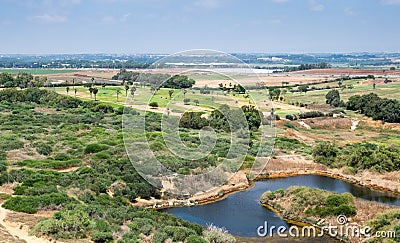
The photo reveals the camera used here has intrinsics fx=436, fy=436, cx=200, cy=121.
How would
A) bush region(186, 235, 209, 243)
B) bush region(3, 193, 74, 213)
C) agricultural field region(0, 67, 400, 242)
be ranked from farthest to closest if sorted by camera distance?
bush region(3, 193, 74, 213)
agricultural field region(0, 67, 400, 242)
bush region(186, 235, 209, 243)

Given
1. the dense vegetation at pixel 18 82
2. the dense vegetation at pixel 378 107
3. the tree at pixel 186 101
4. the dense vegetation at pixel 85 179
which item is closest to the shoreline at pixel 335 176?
the dense vegetation at pixel 85 179

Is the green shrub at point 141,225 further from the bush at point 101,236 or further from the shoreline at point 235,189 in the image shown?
the shoreline at point 235,189

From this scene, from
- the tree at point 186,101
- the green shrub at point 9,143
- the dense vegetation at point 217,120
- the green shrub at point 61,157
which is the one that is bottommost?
the green shrub at point 61,157

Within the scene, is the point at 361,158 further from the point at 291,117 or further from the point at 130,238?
the point at 291,117

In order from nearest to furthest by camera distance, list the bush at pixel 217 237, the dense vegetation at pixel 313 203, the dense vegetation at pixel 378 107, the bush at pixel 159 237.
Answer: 1. the bush at pixel 159 237
2. the bush at pixel 217 237
3. the dense vegetation at pixel 313 203
4. the dense vegetation at pixel 378 107

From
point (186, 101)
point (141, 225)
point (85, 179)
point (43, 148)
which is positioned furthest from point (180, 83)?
point (43, 148)

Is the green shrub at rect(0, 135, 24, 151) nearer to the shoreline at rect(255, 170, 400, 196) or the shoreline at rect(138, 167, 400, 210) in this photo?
the shoreline at rect(138, 167, 400, 210)

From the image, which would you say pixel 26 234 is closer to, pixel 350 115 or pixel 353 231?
pixel 353 231

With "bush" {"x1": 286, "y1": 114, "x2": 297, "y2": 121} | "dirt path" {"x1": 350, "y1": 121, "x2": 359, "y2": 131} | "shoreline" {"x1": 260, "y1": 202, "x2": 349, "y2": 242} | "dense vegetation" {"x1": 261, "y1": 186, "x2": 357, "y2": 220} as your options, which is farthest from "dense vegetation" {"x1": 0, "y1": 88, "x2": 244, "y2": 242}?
"dirt path" {"x1": 350, "y1": 121, "x2": 359, "y2": 131}

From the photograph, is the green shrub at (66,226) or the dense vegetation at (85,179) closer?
the green shrub at (66,226)
